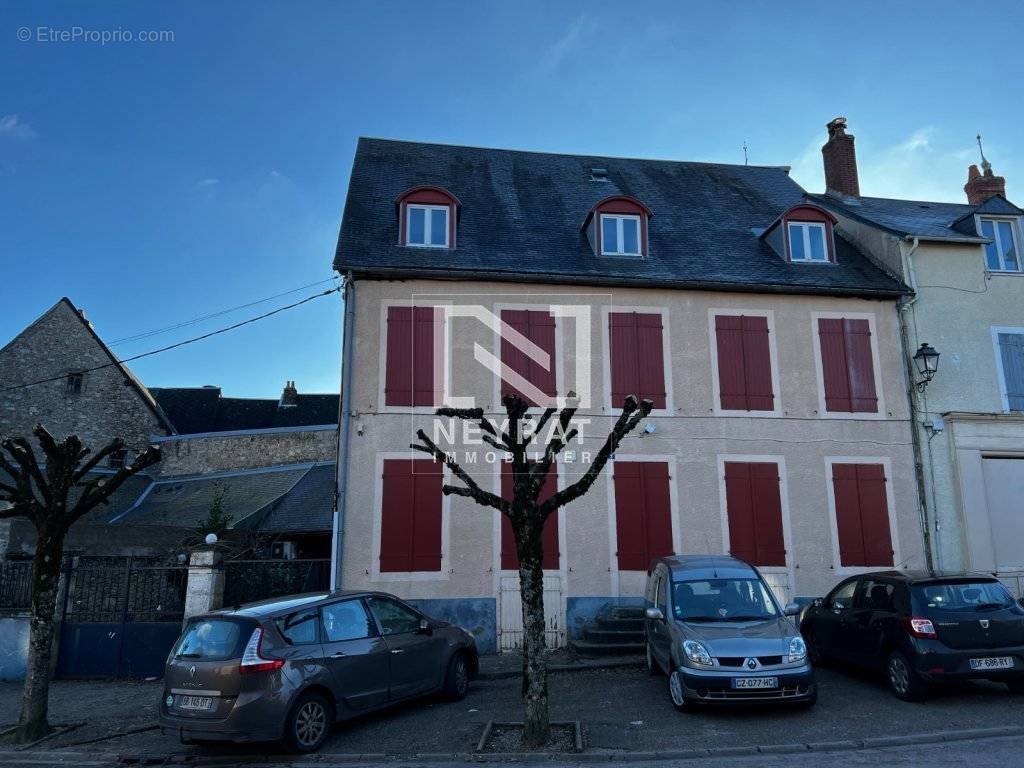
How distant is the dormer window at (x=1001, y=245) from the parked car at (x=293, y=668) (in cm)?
1410

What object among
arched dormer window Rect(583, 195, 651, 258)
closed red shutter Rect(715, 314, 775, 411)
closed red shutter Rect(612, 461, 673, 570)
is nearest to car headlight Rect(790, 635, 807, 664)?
closed red shutter Rect(612, 461, 673, 570)

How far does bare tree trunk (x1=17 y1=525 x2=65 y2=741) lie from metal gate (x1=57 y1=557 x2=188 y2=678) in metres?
3.35

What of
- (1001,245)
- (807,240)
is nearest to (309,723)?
(807,240)

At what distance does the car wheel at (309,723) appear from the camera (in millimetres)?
7266

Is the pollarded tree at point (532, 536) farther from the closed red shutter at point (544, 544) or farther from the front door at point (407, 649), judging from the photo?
the closed red shutter at point (544, 544)

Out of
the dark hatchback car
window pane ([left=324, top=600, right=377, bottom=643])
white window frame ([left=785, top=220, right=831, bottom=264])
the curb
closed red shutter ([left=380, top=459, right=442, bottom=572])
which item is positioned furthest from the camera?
white window frame ([left=785, top=220, right=831, bottom=264])

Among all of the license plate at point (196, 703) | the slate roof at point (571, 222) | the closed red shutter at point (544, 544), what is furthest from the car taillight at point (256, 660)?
the slate roof at point (571, 222)

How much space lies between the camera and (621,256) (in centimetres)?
1546

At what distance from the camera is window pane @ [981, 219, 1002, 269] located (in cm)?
1562

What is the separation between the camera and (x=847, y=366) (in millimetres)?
14664

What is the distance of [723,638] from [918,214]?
13.6 m

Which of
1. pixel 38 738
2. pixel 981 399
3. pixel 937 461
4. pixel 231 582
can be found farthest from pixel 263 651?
→ pixel 981 399

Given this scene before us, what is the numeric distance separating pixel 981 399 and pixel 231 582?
14.5 metres

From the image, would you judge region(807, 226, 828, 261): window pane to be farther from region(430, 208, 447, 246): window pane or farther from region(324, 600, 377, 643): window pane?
region(324, 600, 377, 643): window pane
